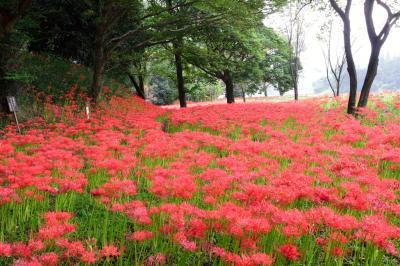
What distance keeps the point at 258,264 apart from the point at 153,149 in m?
Answer: 4.47

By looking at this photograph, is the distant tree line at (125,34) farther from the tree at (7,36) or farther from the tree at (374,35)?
Answer: the tree at (374,35)

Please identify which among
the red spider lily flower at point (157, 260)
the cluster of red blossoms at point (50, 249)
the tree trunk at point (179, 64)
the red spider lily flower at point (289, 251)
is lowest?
the red spider lily flower at point (157, 260)

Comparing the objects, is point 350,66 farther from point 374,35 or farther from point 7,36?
point 7,36

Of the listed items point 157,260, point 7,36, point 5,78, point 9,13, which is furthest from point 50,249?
point 7,36

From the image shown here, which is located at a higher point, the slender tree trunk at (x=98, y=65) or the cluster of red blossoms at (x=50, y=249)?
the slender tree trunk at (x=98, y=65)

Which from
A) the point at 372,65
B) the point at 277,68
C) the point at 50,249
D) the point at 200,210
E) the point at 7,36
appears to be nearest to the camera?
the point at 50,249

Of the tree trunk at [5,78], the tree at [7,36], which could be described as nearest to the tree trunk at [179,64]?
the tree at [7,36]

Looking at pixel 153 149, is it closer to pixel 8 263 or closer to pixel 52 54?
pixel 8 263

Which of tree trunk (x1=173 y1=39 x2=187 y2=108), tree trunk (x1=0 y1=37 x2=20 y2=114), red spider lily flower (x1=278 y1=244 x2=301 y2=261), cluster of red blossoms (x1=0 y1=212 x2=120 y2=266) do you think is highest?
tree trunk (x1=173 y1=39 x2=187 y2=108)

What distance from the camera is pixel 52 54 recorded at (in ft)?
64.7

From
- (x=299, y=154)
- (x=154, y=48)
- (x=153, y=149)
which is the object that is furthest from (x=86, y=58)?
(x=299, y=154)

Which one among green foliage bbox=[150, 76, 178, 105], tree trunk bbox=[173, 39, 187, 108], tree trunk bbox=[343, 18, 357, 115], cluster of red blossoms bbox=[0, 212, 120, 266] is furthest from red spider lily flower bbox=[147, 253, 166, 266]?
green foliage bbox=[150, 76, 178, 105]

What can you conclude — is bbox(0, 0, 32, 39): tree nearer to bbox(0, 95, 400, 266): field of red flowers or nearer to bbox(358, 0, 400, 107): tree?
bbox(0, 95, 400, 266): field of red flowers

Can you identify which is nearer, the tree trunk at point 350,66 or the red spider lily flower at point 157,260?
the red spider lily flower at point 157,260
